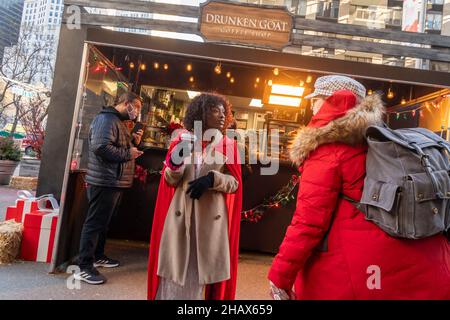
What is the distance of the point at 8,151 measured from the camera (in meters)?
12.3

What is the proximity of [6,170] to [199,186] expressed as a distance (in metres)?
12.3

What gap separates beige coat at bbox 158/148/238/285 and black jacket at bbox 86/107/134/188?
1565mm

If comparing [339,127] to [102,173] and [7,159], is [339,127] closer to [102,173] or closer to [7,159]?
[102,173]

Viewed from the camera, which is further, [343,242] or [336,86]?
[336,86]

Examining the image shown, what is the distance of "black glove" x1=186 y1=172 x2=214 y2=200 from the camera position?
2416 millimetres

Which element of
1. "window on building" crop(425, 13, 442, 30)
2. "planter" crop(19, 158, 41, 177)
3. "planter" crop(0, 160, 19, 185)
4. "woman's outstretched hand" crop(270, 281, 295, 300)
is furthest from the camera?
"window on building" crop(425, 13, 442, 30)

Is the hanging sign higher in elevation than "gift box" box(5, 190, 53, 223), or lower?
higher

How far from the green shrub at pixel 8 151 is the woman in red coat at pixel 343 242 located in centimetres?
1310

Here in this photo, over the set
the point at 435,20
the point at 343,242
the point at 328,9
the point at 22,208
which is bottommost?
the point at 22,208

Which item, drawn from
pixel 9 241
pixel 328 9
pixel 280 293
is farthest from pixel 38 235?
pixel 328 9

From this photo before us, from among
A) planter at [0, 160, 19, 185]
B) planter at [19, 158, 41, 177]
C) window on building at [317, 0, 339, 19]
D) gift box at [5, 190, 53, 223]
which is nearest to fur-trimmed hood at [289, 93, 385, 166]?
gift box at [5, 190, 53, 223]

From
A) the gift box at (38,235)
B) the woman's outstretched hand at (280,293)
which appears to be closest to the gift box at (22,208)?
the gift box at (38,235)

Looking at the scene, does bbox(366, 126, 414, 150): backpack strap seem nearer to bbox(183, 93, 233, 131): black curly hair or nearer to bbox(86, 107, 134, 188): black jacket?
→ bbox(183, 93, 233, 131): black curly hair
